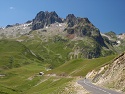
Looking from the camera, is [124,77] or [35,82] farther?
[35,82]

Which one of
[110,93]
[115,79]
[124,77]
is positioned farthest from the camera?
[115,79]

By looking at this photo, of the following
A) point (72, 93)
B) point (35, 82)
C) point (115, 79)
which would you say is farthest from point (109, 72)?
point (35, 82)

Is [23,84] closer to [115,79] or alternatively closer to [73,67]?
[73,67]

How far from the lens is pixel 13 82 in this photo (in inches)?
6570

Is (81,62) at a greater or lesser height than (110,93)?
greater

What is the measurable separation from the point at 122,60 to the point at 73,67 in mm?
94655

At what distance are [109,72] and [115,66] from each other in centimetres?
350

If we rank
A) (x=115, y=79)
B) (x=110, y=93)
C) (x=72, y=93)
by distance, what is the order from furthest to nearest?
1. (x=115, y=79)
2. (x=72, y=93)
3. (x=110, y=93)

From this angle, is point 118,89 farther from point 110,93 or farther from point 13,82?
point 13,82

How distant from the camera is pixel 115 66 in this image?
67312mm

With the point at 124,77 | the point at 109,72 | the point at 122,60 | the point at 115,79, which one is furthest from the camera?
the point at 109,72

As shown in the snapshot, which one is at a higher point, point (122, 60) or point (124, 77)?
point (122, 60)

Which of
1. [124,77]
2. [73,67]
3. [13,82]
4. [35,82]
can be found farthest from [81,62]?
[124,77]

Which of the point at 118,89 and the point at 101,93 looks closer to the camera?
the point at 101,93
